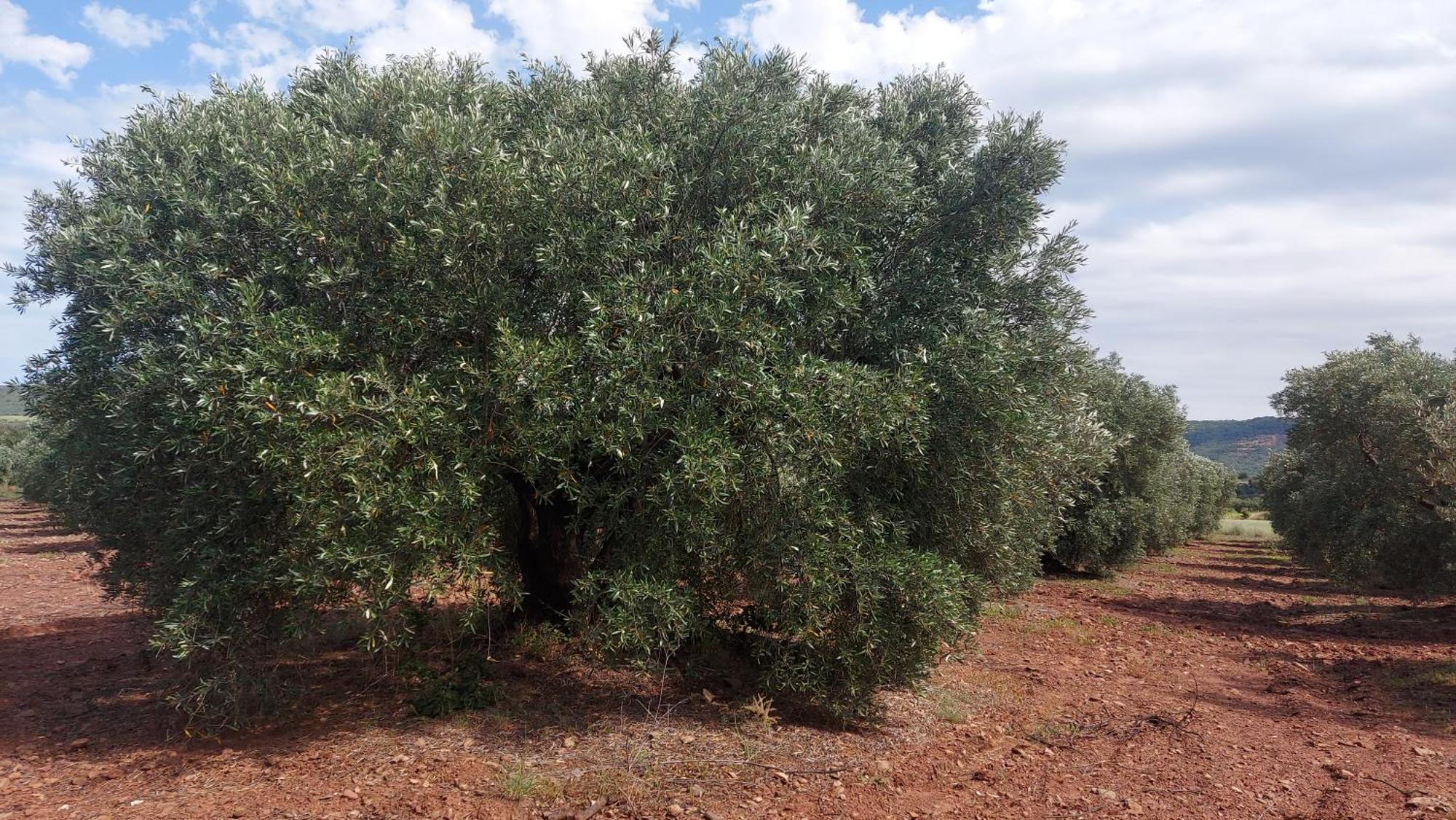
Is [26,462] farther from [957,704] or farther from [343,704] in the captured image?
[957,704]

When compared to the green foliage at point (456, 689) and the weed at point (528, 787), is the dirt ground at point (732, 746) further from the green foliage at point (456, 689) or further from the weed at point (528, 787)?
the green foliage at point (456, 689)

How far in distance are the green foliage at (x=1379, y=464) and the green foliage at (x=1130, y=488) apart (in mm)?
4425

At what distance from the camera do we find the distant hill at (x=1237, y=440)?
110 m

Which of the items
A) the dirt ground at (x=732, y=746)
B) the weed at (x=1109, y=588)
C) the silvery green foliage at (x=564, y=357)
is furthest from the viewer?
the weed at (x=1109, y=588)

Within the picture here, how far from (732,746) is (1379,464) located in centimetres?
1688

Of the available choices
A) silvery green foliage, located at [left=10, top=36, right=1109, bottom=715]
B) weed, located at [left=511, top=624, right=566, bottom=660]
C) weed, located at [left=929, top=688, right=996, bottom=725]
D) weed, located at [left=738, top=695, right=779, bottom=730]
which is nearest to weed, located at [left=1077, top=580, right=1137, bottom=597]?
weed, located at [left=929, top=688, right=996, bottom=725]

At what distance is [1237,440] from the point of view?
12362 centimetres

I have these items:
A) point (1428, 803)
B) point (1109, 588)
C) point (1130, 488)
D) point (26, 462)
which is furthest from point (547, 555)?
point (26, 462)

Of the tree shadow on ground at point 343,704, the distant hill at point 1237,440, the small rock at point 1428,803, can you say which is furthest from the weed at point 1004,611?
the distant hill at point 1237,440

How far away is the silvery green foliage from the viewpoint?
7090mm

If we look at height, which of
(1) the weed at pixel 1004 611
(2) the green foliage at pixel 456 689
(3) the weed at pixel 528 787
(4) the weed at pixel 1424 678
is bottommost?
(4) the weed at pixel 1424 678

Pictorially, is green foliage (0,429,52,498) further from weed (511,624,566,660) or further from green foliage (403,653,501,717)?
weed (511,624,566,660)

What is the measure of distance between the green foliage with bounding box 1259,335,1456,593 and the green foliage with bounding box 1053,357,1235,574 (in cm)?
442

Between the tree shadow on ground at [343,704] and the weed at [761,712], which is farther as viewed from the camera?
the weed at [761,712]
